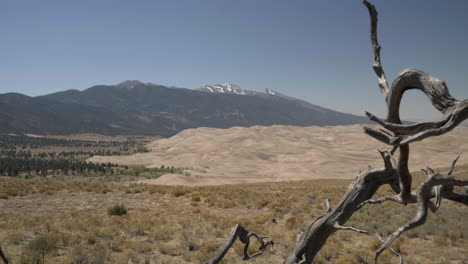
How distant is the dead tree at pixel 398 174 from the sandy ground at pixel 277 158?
126ft

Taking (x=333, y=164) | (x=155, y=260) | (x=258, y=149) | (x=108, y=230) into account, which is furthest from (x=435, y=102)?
(x=258, y=149)

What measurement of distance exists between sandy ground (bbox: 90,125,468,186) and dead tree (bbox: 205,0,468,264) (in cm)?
3844

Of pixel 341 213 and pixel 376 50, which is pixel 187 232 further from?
pixel 376 50

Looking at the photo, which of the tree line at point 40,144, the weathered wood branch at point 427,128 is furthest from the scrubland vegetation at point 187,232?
the tree line at point 40,144

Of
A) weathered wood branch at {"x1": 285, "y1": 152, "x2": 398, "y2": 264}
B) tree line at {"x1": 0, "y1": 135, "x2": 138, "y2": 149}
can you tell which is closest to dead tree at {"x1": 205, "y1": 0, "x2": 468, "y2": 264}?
weathered wood branch at {"x1": 285, "y1": 152, "x2": 398, "y2": 264}

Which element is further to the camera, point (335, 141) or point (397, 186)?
point (335, 141)

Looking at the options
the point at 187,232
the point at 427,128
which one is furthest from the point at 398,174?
the point at 187,232

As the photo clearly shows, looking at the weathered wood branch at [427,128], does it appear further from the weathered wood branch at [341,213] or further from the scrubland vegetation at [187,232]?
the scrubland vegetation at [187,232]

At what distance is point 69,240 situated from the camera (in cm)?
859

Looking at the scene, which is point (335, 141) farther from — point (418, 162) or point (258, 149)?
point (418, 162)

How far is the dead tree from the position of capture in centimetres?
197

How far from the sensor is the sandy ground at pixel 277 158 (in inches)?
1989

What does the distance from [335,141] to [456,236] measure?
312 feet

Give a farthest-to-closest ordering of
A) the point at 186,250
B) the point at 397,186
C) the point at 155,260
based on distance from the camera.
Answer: the point at 186,250, the point at 155,260, the point at 397,186
